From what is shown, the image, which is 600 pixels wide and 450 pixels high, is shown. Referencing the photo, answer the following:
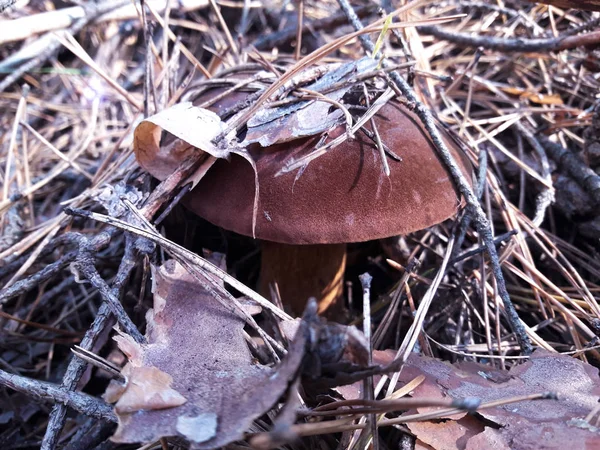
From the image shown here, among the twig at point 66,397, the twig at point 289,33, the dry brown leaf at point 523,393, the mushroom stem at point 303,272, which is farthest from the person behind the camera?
the twig at point 289,33

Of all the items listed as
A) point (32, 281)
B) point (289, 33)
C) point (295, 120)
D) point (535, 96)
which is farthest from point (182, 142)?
point (535, 96)

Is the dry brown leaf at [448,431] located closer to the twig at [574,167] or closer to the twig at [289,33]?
the twig at [574,167]

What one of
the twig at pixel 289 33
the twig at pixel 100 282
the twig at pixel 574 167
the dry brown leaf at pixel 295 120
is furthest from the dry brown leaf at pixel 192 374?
the twig at pixel 289 33

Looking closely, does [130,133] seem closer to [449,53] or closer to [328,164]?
[328,164]

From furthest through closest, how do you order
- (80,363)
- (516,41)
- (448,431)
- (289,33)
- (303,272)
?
(289,33), (516,41), (303,272), (80,363), (448,431)

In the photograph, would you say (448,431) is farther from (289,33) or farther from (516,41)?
(289,33)

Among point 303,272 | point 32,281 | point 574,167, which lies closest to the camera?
point 32,281

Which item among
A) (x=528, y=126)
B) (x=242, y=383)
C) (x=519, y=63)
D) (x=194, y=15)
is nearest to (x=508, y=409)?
(x=242, y=383)
